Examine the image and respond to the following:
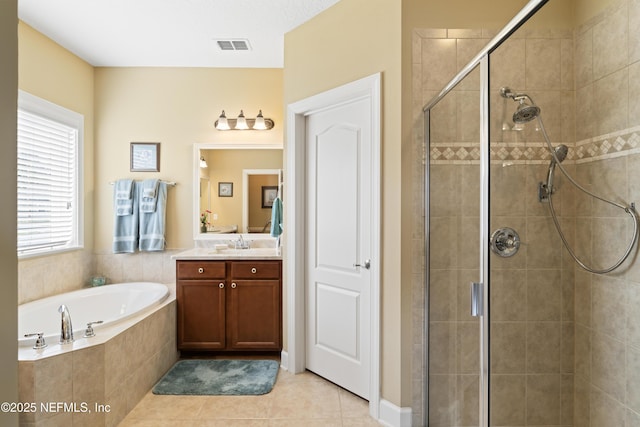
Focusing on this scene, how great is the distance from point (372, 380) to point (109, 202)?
3.04 m

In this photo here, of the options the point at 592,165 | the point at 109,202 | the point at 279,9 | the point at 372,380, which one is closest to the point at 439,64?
the point at 592,165

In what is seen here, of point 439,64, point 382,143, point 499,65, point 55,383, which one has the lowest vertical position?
point 55,383

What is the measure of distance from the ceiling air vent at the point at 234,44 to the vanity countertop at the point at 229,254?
183 centimetres

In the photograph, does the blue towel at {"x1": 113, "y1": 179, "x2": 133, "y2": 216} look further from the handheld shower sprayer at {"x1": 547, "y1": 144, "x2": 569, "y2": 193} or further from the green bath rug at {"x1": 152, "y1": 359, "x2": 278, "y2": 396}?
the handheld shower sprayer at {"x1": 547, "y1": 144, "x2": 569, "y2": 193}

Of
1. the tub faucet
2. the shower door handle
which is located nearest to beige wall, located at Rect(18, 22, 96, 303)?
the tub faucet

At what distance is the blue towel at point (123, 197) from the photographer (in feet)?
11.6

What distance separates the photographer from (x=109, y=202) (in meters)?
3.68

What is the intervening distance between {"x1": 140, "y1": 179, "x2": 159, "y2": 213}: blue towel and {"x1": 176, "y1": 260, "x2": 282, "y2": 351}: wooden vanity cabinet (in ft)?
2.52

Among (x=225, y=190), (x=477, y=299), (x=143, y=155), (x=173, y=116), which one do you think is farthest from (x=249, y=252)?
(x=477, y=299)

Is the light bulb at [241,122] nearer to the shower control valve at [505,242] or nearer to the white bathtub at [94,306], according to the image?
the white bathtub at [94,306]

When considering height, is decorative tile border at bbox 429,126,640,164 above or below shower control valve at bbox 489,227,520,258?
above

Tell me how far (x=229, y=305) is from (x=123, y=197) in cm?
153

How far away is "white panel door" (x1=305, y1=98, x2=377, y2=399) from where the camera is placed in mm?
2467

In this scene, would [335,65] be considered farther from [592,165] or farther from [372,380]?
[372,380]
